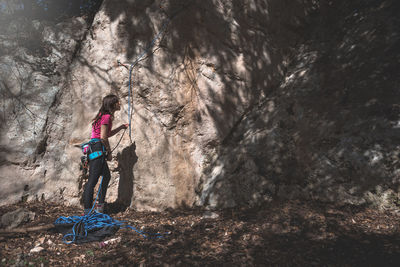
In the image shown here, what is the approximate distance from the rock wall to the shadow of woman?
2 centimetres

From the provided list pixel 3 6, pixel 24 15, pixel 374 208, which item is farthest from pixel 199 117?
pixel 3 6

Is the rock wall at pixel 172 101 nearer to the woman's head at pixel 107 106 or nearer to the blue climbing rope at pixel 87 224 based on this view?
the woman's head at pixel 107 106

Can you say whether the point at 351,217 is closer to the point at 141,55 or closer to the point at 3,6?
the point at 141,55

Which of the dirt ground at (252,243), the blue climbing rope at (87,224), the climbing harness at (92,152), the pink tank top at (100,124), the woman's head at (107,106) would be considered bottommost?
the dirt ground at (252,243)

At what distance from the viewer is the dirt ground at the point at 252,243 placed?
261 centimetres

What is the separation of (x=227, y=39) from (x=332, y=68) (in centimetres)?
205

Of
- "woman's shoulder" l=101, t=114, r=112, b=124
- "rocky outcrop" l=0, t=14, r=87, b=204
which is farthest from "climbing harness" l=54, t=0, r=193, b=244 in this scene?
"rocky outcrop" l=0, t=14, r=87, b=204

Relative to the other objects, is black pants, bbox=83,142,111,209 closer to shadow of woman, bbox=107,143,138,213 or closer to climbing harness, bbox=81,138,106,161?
climbing harness, bbox=81,138,106,161

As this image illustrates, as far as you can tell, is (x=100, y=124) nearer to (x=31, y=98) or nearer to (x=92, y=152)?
(x=92, y=152)

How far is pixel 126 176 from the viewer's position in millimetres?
4598

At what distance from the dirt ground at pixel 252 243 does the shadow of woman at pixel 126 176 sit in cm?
90

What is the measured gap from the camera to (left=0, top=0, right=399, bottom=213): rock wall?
4.34 m

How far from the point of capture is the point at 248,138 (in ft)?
15.0

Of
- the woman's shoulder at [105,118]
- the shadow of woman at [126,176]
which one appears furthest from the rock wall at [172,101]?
the woman's shoulder at [105,118]
